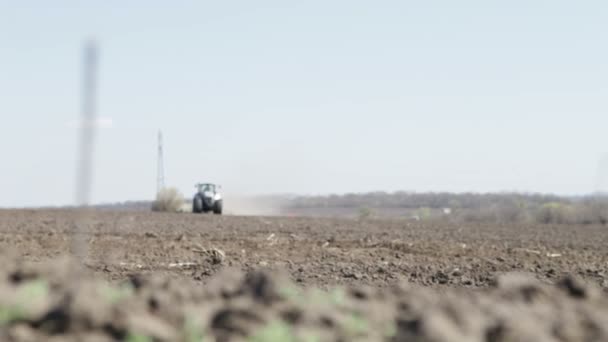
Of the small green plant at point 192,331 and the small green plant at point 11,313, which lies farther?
the small green plant at point 11,313

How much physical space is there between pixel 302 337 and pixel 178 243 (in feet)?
62.4

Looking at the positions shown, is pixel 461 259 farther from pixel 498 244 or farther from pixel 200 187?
pixel 200 187

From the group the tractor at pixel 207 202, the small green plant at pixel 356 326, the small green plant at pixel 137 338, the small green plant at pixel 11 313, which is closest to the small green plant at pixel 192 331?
the small green plant at pixel 137 338

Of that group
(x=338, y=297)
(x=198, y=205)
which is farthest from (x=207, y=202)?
(x=338, y=297)

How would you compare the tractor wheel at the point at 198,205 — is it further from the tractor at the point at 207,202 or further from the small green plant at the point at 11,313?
the small green plant at the point at 11,313

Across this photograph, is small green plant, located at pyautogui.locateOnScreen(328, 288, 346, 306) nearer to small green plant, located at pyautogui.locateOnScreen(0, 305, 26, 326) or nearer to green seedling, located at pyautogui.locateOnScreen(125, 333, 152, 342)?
green seedling, located at pyautogui.locateOnScreen(125, 333, 152, 342)

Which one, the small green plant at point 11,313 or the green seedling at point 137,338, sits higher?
the small green plant at point 11,313

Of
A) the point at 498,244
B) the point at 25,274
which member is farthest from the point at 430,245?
the point at 25,274

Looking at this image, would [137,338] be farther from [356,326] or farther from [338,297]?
[338,297]

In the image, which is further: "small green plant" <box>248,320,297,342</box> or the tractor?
the tractor

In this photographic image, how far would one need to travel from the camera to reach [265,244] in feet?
84.8

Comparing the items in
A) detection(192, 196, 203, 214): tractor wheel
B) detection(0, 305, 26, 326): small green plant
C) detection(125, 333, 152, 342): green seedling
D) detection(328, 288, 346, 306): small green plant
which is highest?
detection(192, 196, 203, 214): tractor wheel

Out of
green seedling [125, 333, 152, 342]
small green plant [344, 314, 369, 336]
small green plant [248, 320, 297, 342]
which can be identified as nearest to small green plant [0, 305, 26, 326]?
green seedling [125, 333, 152, 342]

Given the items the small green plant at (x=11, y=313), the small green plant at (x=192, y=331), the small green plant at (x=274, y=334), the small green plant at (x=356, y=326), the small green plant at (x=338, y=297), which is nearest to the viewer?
the small green plant at (x=274, y=334)
